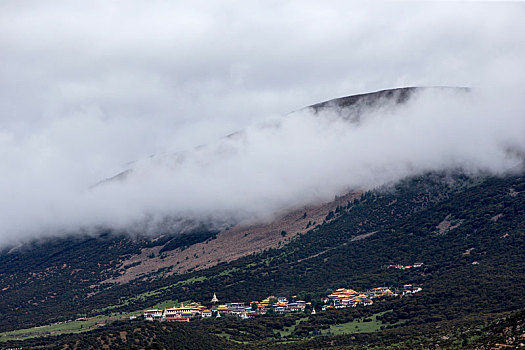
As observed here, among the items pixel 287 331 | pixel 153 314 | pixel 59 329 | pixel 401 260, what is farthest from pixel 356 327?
pixel 59 329

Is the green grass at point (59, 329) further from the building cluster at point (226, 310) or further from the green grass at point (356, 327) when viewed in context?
the green grass at point (356, 327)

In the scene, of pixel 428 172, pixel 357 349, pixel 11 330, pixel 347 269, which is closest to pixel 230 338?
pixel 357 349

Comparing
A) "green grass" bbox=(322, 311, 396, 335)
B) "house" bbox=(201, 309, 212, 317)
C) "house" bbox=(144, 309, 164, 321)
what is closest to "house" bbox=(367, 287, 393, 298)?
"green grass" bbox=(322, 311, 396, 335)

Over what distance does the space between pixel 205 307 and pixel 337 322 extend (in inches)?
1566

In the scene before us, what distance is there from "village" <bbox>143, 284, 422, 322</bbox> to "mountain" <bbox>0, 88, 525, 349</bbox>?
3.53m

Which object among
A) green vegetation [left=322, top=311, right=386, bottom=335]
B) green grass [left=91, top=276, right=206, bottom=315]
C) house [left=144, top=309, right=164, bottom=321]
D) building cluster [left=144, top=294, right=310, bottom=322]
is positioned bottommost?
green vegetation [left=322, top=311, right=386, bottom=335]

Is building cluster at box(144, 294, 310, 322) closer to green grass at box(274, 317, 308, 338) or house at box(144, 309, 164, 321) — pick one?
house at box(144, 309, 164, 321)

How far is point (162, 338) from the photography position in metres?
106

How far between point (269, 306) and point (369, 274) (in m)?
23.0

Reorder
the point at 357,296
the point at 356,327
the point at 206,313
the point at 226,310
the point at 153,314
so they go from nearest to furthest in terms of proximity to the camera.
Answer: the point at 356,327 < the point at 357,296 < the point at 206,313 < the point at 226,310 < the point at 153,314

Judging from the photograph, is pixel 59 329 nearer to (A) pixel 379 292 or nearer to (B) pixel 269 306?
(B) pixel 269 306

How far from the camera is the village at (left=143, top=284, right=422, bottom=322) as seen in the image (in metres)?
142

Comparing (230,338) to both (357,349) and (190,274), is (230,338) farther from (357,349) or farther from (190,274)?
(190,274)

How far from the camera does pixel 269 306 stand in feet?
494
